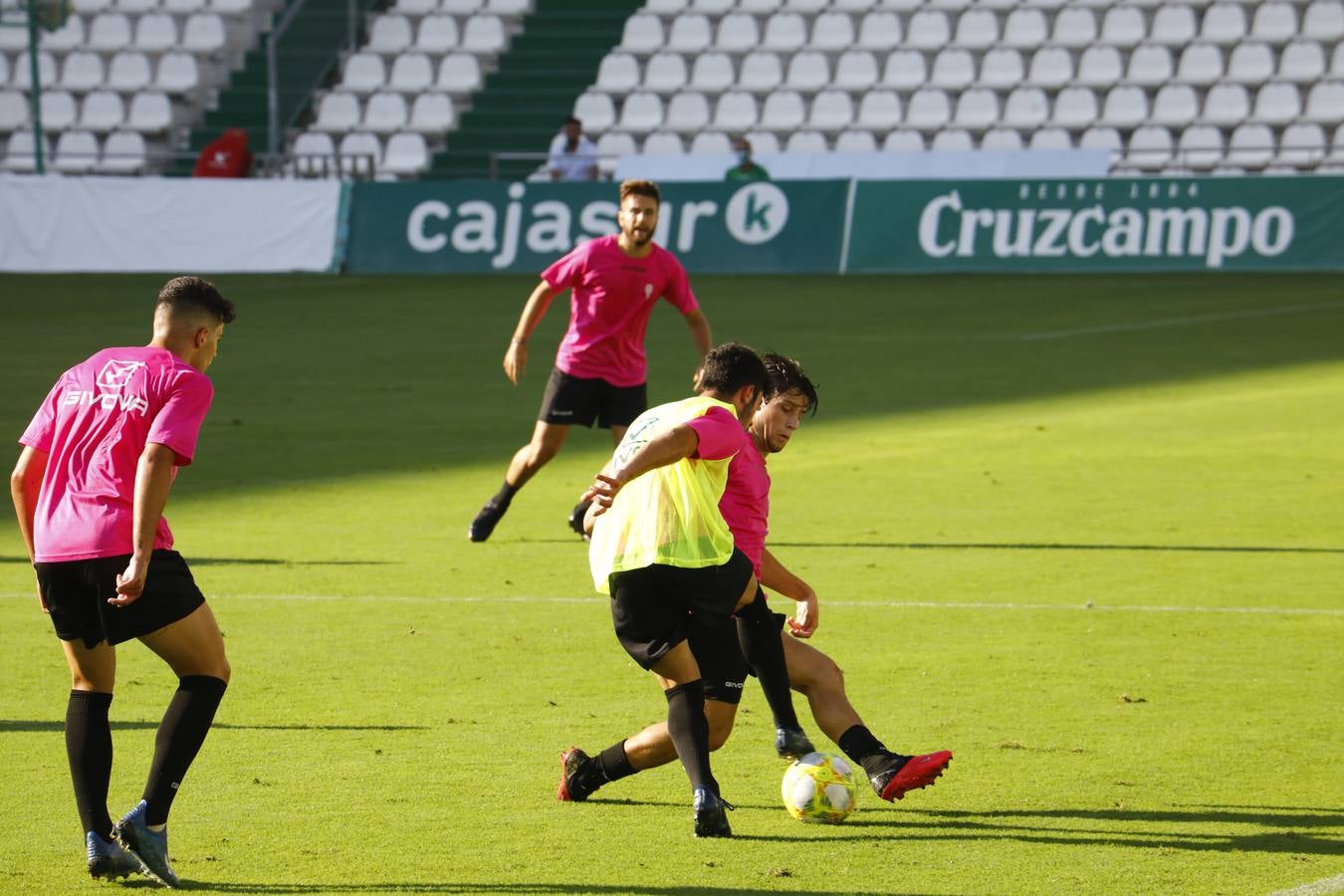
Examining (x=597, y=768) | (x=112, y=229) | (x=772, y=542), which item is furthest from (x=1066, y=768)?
(x=112, y=229)

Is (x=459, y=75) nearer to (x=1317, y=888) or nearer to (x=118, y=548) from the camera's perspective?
(x=118, y=548)

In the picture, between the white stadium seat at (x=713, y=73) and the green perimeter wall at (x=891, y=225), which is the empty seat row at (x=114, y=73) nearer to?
the white stadium seat at (x=713, y=73)

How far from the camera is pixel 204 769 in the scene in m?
7.02

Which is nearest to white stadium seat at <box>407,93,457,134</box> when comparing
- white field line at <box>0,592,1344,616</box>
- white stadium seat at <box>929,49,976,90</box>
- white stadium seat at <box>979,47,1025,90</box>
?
white stadium seat at <box>929,49,976,90</box>

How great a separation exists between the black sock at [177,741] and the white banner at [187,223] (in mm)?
25754

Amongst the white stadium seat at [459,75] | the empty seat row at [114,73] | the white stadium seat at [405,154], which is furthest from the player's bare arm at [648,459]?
the empty seat row at [114,73]

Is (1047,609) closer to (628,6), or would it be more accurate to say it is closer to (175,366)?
(175,366)

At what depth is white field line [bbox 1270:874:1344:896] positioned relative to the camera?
5.58 meters

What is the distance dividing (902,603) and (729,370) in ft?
13.3

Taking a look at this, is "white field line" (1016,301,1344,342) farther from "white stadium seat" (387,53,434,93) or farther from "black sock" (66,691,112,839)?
"white stadium seat" (387,53,434,93)

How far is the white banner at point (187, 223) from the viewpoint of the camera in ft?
102

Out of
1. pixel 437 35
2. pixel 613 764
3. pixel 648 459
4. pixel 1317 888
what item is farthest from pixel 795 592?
pixel 437 35

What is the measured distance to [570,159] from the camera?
102 feet

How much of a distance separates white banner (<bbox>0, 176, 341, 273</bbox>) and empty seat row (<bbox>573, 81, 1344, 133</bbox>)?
844cm
